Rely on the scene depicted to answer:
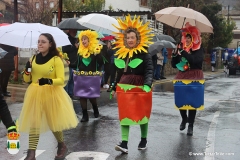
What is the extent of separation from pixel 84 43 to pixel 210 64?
2765 centimetres

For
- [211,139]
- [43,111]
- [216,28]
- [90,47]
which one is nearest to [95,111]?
[90,47]

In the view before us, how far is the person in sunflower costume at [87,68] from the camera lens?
8852 mm

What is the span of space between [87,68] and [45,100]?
10.4 ft

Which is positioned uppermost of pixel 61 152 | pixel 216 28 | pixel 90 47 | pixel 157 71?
pixel 216 28

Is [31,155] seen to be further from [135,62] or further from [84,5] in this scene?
[84,5]

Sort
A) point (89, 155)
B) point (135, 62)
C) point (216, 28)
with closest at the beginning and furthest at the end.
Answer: point (89, 155) < point (135, 62) < point (216, 28)

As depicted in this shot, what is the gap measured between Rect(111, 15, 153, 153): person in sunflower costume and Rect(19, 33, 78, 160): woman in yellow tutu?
93 centimetres

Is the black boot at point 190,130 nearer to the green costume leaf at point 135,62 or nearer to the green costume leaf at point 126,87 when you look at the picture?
the green costume leaf at point 126,87

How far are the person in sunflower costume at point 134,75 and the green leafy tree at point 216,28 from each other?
27.4 metres

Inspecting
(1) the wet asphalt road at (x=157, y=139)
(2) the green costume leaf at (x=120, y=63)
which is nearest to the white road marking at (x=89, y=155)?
(1) the wet asphalt road at (x=157, y=139)

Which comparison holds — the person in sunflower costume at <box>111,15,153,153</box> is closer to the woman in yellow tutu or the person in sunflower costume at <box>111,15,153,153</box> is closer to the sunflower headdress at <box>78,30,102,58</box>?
the woman in yellow tutu

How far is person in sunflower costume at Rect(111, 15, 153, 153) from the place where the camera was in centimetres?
655

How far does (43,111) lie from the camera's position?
5.84 metres

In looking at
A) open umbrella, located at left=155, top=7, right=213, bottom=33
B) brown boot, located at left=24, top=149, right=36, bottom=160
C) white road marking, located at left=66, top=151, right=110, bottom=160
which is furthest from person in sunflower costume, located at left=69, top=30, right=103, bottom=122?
brown boot, located at left=24, top=149, right=36, bottom=160
